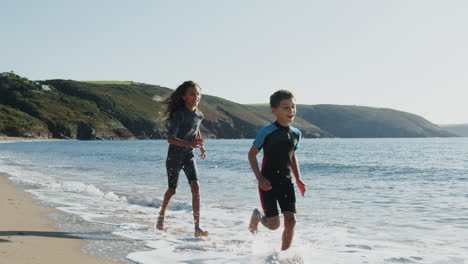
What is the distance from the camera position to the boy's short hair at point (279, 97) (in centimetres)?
459

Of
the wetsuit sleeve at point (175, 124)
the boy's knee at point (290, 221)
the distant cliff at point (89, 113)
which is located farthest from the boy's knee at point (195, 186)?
the distant cliff at point (89, 113)

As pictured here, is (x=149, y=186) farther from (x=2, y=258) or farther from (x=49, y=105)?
(x=49, y=105)

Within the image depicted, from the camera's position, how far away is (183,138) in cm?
594

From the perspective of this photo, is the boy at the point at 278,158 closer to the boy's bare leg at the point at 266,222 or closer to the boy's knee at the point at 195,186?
the boy's bare leg at the point at 266,222

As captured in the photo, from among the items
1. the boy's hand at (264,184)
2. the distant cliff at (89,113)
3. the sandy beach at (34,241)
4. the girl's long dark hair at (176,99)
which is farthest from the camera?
the distant cliff at (89,113)

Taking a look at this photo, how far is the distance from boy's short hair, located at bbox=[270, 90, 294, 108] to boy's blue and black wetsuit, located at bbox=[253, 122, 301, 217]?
0.22 meters

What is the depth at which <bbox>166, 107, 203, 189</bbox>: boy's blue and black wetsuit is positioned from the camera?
5934 millimetres

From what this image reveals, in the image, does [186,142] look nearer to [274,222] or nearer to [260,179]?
[260,179]

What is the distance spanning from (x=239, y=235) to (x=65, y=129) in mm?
123832

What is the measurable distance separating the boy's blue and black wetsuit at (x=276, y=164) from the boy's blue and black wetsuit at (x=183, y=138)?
165 cm

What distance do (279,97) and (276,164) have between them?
0.73 metres

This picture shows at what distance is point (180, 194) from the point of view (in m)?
11.4

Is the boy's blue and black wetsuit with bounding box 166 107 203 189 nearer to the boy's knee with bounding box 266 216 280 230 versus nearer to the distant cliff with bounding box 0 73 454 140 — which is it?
the boy's knee with bounding box 266 216 280 230

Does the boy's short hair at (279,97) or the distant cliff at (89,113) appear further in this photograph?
the distant cliff at (89,113)
